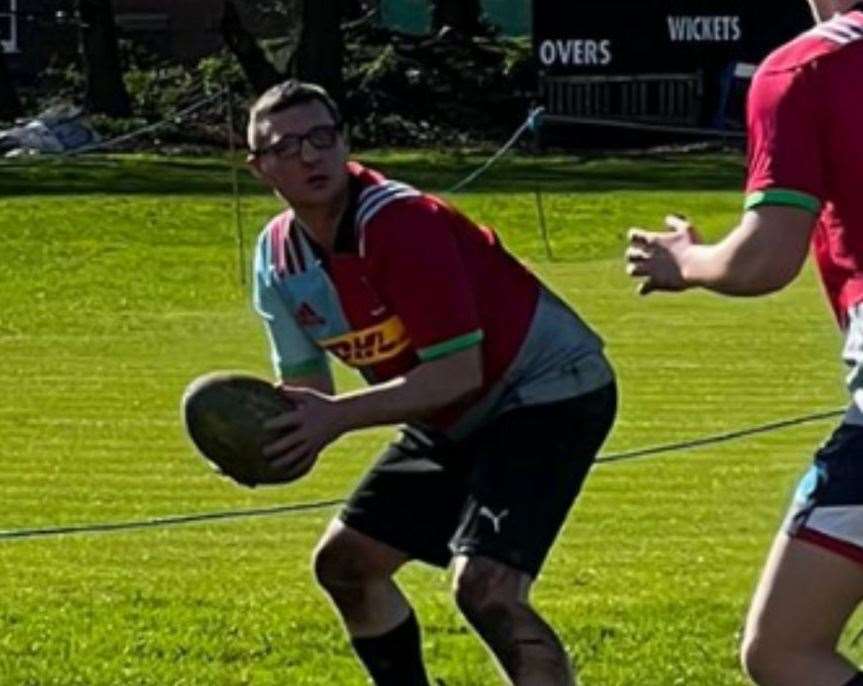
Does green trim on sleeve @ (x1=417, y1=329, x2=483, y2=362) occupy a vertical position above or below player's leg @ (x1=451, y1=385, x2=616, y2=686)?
above

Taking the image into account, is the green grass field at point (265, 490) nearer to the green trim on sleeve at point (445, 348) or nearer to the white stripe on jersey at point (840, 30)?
the green trim on sleeve at point (445, 348)

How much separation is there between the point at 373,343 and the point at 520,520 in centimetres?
61

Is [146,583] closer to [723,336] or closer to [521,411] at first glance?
[521,411]

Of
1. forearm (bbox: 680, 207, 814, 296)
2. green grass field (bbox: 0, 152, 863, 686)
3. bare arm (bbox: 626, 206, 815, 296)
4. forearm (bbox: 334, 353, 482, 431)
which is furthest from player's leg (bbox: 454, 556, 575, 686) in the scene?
forearm (bbox: 680, 207, 814, 296)

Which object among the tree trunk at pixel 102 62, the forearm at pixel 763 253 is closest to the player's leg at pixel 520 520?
the forearm at pixel 763 253

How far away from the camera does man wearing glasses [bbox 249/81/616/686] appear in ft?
24.7

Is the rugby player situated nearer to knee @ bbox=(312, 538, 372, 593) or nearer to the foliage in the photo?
knee @ bbox=(312, 538, 372, 593)

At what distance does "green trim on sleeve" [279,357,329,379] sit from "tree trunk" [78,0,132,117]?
44323 mm

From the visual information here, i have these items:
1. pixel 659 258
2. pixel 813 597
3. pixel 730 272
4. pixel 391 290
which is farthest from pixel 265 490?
pixel 730 272

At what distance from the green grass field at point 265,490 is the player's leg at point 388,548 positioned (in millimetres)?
883

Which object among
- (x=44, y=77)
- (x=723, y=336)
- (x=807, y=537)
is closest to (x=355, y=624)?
(x=807, y=537)

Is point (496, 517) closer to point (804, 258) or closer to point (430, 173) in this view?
point (804, 258)

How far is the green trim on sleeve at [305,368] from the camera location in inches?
324

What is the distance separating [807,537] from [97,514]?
26.2 feet
